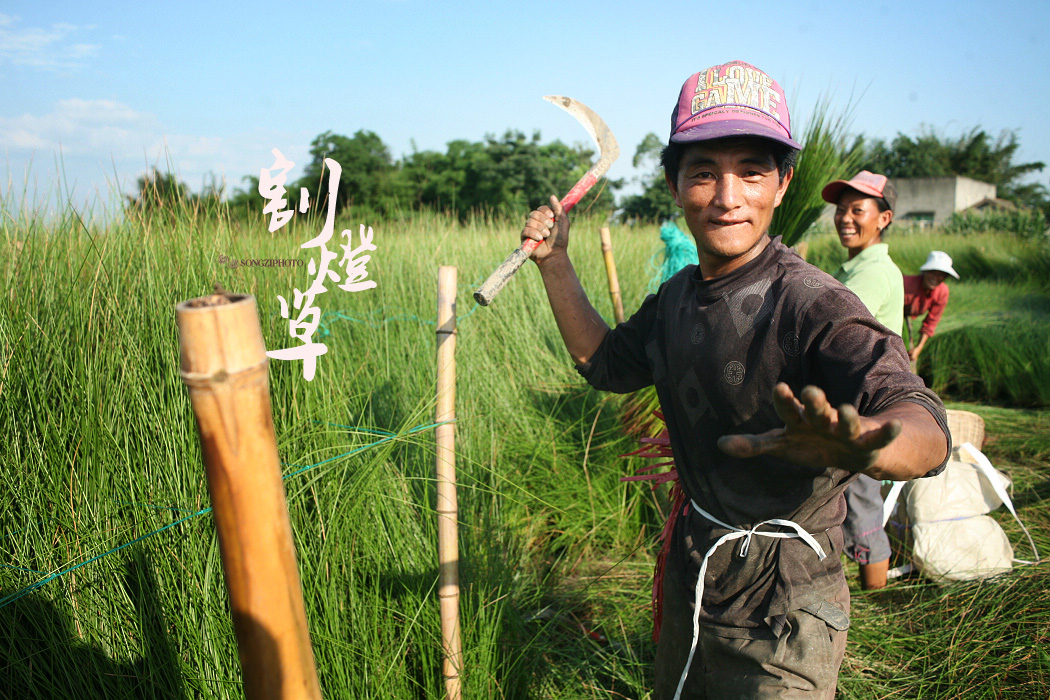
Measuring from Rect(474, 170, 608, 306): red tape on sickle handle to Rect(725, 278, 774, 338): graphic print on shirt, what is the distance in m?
0.53

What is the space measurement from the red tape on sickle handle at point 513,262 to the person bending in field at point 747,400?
0.38 metres

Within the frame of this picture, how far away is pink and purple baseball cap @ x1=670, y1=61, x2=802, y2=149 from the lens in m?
1.25

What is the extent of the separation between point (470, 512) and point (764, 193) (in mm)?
1543

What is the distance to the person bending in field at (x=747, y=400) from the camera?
119 centimetres

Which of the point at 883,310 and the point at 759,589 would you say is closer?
the point at 759,589

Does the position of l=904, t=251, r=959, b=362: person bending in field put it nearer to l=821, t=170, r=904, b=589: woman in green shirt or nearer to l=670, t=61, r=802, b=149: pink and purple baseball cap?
l=821, t=170, r=904, b=589: woman in green shirt

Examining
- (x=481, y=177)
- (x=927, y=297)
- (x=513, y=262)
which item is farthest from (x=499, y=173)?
(x=513, y=262)

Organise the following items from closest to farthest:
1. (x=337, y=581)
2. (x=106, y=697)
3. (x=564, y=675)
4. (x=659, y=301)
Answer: (x=106, y=697) < (x=659, y=301) < (x=337, y=581) < (x=564, y=675)

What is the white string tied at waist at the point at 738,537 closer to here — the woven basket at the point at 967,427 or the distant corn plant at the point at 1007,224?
the woven basket at the point at 967,427

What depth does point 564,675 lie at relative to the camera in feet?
7.42

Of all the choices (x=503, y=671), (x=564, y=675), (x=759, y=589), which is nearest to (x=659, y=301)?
(x=759, y=589)

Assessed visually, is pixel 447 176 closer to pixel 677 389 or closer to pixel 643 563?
pixel 643 563

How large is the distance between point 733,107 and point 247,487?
3.78ft

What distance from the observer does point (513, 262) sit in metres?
1.61
